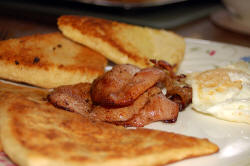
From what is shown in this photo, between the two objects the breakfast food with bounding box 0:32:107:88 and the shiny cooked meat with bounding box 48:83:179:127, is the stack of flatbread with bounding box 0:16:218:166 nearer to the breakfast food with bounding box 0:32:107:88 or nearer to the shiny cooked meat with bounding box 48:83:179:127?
the breakfast food with bounding box 0:32:107:88

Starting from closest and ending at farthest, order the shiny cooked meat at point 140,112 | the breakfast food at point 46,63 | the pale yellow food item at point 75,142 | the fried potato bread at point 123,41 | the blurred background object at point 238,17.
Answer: the pale yellow food item at point 75,142, the shiny cooked meat at point 140,112, the breakfast food at point 46,63, the fried potato bread at point 123,41, the blurred background object at point 238,17

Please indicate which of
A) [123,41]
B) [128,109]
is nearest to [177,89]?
[128,109]

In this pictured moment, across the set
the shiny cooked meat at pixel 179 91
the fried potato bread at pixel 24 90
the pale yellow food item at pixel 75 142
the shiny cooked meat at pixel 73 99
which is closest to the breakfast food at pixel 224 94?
the shiny cooked meat at pixel 179 91

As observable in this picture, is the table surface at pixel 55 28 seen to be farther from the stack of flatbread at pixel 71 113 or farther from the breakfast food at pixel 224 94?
the breakfast food at pixel 224 94

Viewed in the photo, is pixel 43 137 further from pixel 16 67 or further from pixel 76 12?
pixel 76 12

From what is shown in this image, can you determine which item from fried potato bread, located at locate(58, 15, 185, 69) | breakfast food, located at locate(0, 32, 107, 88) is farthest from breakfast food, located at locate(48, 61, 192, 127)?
fried potato bread, located at locate(58, 15, 185, 69)

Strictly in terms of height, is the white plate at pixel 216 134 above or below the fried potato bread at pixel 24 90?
below

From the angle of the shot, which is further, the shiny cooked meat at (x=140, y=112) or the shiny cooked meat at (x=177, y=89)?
the shiny cooked meat at (x=177, y=89)

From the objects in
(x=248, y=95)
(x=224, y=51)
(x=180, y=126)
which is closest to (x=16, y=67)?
(x=180, y=126)
